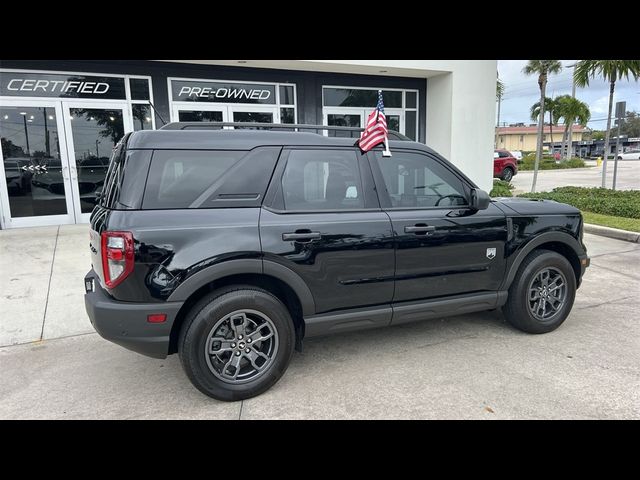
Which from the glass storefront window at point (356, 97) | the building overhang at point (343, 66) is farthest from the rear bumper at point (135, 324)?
the glass storefront window at point (356, 97)

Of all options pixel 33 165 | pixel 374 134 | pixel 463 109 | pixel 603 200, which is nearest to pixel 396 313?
pixel 374 134

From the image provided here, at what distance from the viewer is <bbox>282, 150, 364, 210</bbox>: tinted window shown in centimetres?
341

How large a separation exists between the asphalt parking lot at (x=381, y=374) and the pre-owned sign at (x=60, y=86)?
589 cm

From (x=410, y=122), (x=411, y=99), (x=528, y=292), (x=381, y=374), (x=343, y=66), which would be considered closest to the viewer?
(x=381, y=374)

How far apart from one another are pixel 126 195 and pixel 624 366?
416cm

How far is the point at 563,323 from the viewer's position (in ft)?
15.0

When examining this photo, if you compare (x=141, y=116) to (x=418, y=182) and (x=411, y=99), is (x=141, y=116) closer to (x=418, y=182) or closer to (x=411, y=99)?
(x=411, y=99)

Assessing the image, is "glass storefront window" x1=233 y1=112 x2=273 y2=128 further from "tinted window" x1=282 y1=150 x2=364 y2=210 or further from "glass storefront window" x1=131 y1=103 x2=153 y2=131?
"tinted window" x1=282 y1=150 x2=364 y2=210

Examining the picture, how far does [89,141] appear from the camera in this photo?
953 cm

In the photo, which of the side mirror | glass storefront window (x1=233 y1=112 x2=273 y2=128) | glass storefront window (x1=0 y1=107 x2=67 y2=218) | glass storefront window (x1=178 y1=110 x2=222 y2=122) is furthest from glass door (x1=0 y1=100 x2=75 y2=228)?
the side mirror

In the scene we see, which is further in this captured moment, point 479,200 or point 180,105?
point 180,105

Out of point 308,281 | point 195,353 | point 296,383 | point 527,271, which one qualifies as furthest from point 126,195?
Answer: point 527,271

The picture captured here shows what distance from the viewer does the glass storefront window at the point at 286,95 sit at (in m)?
11.1

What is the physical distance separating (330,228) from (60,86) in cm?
870
